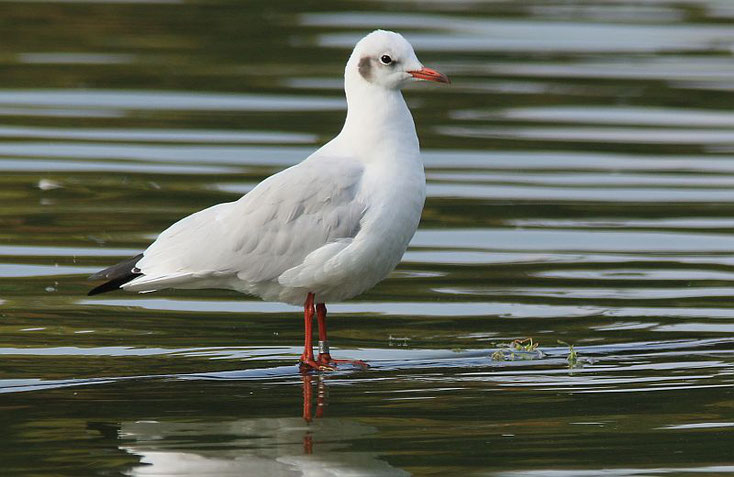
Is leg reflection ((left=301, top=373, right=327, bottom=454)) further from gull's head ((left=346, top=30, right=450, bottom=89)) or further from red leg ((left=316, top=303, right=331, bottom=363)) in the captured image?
gull's head ((left=346, top=30, right=450, bottom=89))

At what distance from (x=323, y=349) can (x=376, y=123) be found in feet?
3.95

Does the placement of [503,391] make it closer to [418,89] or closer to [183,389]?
[183,389]

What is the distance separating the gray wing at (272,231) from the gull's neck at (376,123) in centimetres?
15

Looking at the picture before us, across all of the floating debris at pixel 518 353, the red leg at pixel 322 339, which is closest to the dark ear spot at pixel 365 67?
the red leg at pixel 322 339

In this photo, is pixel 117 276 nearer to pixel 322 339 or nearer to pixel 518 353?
pixel 322 339

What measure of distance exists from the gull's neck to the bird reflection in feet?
4.93

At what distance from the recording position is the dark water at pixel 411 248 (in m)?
7.06

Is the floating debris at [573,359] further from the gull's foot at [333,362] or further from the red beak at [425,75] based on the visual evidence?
the red beak at [425,75]

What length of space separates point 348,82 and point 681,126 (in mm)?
7277

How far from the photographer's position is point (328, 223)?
823cm

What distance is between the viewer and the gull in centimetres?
823

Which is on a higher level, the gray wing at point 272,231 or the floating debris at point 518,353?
the gray wing at point 272,231

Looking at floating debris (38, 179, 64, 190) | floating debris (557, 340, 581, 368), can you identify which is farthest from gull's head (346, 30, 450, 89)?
floating debris (38, 179, 64, 190)

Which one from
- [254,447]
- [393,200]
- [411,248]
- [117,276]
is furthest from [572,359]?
[411,248]
